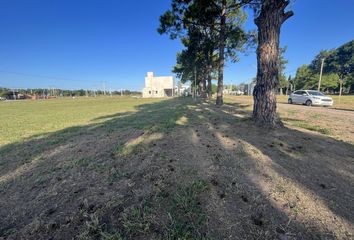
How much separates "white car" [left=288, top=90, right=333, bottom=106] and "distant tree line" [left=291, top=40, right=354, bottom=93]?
4091cm

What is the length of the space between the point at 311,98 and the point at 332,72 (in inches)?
2550

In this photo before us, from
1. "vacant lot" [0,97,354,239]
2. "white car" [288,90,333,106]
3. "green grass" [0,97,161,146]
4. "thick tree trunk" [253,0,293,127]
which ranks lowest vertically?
"green grass" [0,97,161,146]

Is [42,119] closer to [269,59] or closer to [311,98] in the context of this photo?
[269,59]

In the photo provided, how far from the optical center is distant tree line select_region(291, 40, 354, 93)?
49816 mm

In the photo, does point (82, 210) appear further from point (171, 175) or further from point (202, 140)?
point (202, 140)

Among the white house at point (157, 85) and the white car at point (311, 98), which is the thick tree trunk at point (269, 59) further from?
the white house at point (157, 85)

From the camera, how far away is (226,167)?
2.77m

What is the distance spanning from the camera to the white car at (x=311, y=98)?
15406 mm

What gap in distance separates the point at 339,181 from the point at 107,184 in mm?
3123

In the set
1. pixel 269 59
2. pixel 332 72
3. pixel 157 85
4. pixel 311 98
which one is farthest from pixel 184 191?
pixel 332 72

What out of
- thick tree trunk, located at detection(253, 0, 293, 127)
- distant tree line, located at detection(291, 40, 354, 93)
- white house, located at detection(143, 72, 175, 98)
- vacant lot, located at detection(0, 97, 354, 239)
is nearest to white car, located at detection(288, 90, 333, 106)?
thick tree trunk, located at detection(253, 0, 293, 127)

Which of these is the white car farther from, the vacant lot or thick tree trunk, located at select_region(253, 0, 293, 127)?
the vacant lot

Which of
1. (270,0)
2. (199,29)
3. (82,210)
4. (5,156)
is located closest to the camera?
(82,210)

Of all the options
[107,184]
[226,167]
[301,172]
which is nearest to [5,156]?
[107,184]
